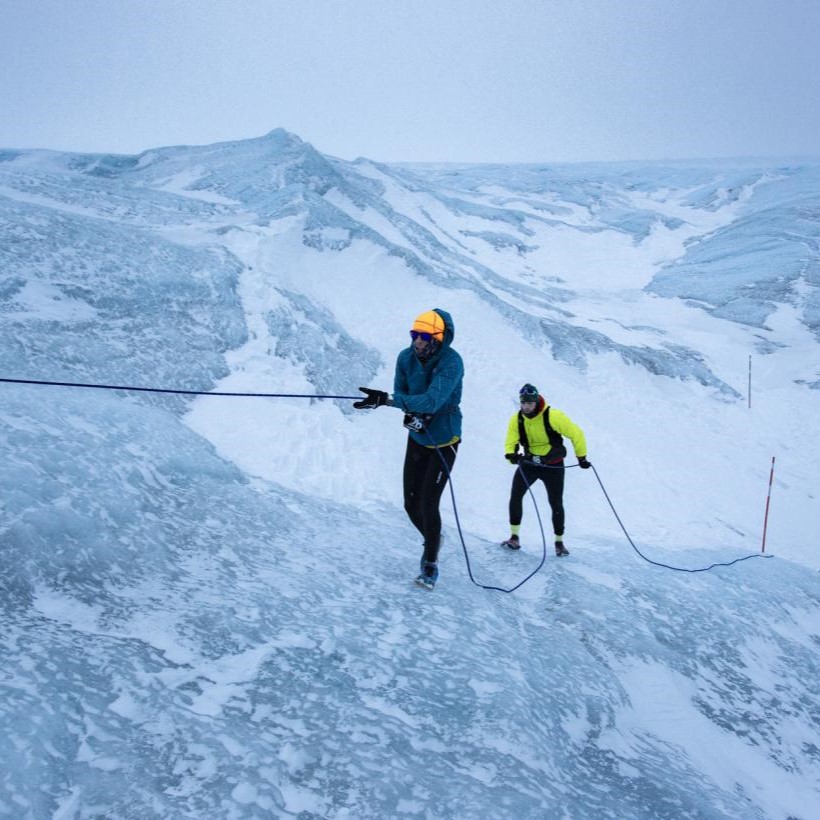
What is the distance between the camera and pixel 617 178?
77.2m

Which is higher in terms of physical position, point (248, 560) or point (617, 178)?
point (617, 178)

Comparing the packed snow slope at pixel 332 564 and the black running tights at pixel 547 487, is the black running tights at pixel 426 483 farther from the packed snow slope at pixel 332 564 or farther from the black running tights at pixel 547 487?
the black running tights at pixel 547 487

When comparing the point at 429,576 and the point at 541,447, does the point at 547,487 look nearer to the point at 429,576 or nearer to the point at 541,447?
the point at 541,447

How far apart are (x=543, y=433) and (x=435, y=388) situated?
117 inches

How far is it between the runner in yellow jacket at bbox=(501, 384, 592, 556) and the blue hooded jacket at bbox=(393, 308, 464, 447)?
228 cm

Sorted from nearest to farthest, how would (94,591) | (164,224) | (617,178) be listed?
(94,591), (164,224), (617,178)

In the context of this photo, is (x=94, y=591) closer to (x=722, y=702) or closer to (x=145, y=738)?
(x=145, y=738)

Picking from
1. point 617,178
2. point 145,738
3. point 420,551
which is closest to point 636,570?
point 420,551

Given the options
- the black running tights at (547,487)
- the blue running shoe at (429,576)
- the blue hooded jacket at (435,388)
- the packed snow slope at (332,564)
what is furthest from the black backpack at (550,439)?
the blue running shoe at (429,576)

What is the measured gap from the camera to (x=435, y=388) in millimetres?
4859

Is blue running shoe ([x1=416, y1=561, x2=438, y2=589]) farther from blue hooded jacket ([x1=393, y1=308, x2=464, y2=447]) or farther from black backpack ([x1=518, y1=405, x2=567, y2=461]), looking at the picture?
black backpack ([x1=518, y1=405, x2=567, y2=461])

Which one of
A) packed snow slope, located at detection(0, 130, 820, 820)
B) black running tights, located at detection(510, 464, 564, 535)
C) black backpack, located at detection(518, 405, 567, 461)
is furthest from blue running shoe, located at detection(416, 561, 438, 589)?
black backpack, located at detection(518, 405, 567, 461)

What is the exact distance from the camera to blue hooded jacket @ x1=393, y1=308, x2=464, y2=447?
486 centimetres

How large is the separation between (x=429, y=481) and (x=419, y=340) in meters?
1.37
